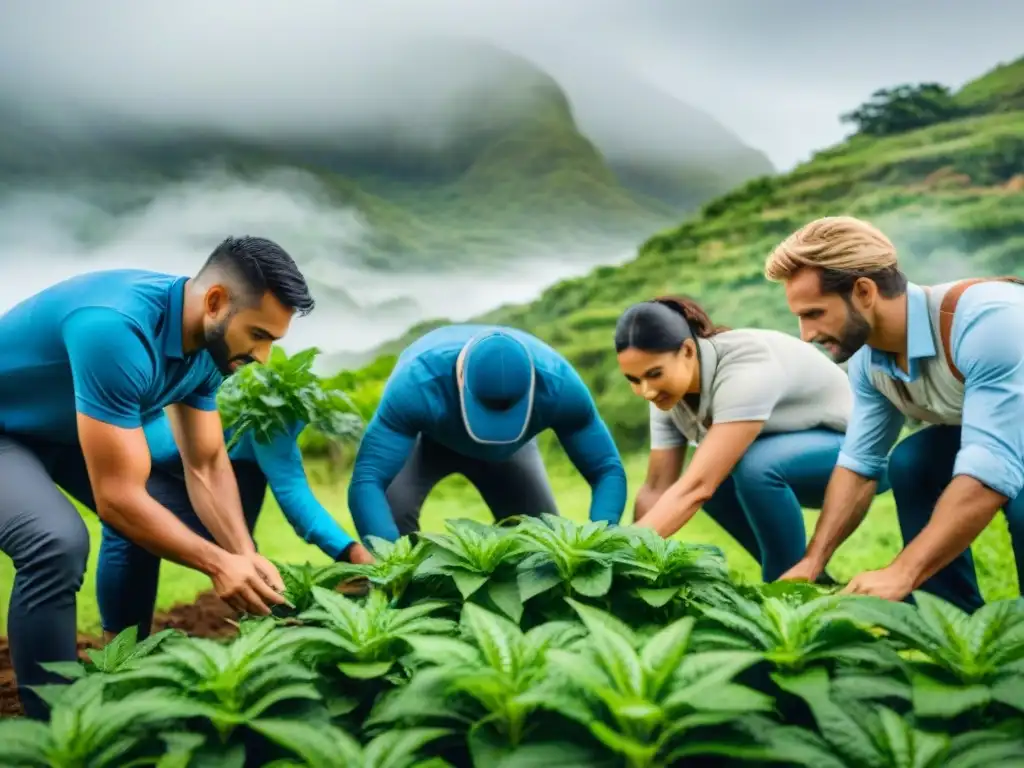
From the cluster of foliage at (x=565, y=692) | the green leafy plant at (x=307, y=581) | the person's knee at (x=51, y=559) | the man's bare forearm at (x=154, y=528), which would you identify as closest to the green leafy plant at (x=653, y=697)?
the cluster of foliage at (x=565, y=692)

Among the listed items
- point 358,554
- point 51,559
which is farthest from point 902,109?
point 51,559

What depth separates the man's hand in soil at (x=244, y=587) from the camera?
169 cm

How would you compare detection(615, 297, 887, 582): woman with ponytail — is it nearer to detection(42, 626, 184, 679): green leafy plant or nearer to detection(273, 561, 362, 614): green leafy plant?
detection(273, 561, 362, 614): green leafy plant

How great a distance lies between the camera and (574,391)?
2.58 metres

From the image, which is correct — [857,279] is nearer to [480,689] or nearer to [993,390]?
[993,390]

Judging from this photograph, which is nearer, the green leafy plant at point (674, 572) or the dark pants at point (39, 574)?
the green leafy plant at point (674, 572)

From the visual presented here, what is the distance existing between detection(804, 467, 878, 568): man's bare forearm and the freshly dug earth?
5.96 feet

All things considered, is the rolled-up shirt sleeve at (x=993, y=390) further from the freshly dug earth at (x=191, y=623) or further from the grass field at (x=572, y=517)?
the freshly dug earth at (x=191, y=623)

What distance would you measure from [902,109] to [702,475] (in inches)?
150

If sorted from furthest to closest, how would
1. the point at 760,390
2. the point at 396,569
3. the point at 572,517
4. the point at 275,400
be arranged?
the point at 572,517 → the point at 275,400 → the point at 760,390 → the point at 396,569

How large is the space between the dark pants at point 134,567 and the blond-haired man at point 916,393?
157 cm

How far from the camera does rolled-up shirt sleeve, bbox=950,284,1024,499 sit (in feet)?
5.73

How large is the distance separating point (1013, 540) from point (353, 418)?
1.79 meters

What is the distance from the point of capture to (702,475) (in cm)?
227
